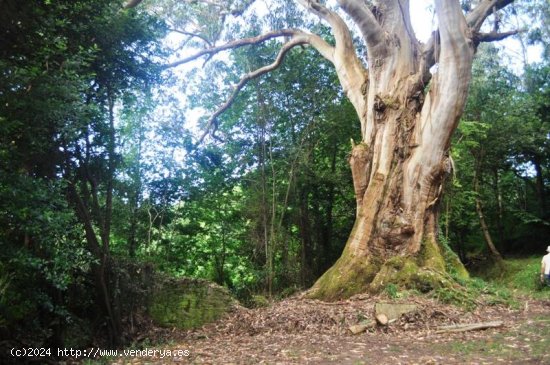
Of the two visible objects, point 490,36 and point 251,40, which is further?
point 251,40

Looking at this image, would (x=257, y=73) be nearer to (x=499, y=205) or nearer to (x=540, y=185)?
(x=499, y=205)

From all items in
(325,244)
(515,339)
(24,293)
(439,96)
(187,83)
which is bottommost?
(515,339)

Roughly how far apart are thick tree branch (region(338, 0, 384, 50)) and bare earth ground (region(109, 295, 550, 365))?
5144 millimetres

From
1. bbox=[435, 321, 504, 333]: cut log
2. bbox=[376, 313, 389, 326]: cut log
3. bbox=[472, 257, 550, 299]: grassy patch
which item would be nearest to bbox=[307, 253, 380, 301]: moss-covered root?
bbox=[376, 313, 389, 326]: cut log

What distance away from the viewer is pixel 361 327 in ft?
21.1

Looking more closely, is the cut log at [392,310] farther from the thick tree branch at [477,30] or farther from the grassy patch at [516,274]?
the grassy patch at [516,274]

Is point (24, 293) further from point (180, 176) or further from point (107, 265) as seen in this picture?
point (180, 176)

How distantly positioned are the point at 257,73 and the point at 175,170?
324 centimetres

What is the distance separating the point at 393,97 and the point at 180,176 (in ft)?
18.6

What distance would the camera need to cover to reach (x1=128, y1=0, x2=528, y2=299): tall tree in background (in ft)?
27.0

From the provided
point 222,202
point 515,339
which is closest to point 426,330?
point 515,339

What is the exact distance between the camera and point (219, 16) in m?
12.6

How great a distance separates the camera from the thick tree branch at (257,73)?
11.5 meters

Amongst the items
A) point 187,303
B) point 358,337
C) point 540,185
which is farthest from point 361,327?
point 540,185
